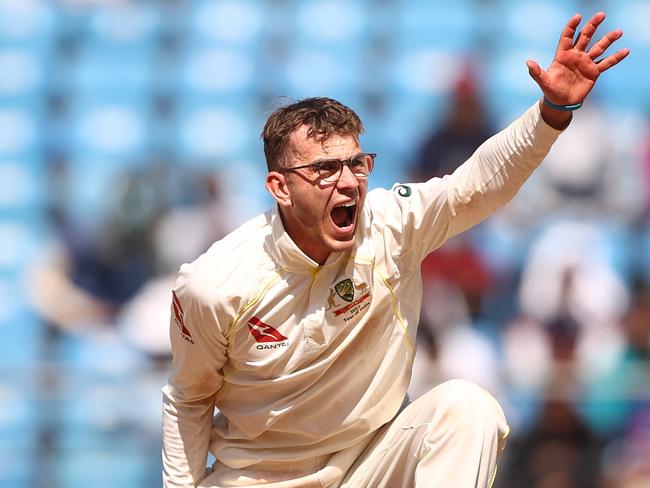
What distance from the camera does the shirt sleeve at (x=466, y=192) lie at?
13.6 ft

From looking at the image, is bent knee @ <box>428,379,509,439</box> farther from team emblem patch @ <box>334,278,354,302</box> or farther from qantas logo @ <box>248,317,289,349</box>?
qantas logo @ <box>248,317,289,349</box>

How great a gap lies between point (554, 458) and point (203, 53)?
5241 millimetres

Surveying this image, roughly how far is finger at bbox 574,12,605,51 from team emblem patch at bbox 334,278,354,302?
1.07 metres

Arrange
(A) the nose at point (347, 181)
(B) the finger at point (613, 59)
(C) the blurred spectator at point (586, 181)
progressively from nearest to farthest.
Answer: (B) the finger at point (613, 59)
(A) the nose at point (347, 181)
(C) the blurred spectator at point (586, 181)

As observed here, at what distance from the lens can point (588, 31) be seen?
Result: 4.05 m

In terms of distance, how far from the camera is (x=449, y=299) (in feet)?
26.0

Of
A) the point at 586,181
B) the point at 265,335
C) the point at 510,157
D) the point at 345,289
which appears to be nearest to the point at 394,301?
the point at 345,289

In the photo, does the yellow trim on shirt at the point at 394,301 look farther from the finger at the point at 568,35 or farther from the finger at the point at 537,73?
the finger at the point at 568,35

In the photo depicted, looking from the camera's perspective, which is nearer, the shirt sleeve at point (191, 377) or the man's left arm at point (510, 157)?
the man's left arm at point (510, 157)

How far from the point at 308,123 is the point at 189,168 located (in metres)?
5.56

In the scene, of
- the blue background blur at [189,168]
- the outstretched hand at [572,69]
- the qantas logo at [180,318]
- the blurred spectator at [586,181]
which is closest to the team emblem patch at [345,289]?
the qantas logo at [180,318]

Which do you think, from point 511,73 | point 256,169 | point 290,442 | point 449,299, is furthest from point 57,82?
point 290,442

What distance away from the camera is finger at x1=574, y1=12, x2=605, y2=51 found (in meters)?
4.01

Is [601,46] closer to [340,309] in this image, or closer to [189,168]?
[340,309]
